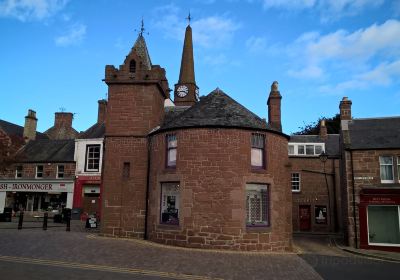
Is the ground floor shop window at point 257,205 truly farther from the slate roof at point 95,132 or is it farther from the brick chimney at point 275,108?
the slate roof at point 95,132

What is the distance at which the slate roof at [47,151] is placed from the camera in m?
37.8

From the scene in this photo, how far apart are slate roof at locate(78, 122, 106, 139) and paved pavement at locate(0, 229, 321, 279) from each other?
1988cm

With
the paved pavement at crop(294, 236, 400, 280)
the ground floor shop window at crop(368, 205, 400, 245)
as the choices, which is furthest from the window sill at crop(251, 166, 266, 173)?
the ground floor shop window at crop(368, 205, 400, 245)

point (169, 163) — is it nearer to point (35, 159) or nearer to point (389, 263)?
point (389, 263)

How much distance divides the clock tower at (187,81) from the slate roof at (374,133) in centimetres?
2799

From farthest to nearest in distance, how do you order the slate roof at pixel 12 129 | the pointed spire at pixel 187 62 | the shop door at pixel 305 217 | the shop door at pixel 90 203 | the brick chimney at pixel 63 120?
the pointed spire at pixel 187 62 → the brick chimney at pixel 63 120 → the slate roof at pixel 12 129 → the shop door at pixel 90 203 → the shop door at pixel 305 217

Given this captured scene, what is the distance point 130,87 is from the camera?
2153 centimetres

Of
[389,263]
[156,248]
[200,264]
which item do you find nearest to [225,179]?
[156,248]

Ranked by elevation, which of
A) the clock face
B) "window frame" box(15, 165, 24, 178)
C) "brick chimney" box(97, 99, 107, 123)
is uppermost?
the clock face

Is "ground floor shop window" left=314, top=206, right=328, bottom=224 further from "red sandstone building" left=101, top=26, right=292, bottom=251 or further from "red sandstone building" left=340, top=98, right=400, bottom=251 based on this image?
"red sandstone building" left=101, top=26, right=292, bottom=251

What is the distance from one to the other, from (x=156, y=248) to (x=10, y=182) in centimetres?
2776

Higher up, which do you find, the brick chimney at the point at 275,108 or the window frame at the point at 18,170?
the brick chimney at the point at 275,108

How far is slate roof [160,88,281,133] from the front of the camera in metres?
18.3

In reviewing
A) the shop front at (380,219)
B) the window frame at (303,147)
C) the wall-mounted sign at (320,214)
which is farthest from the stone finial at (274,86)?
the wall-mounted sign at (320,214)
